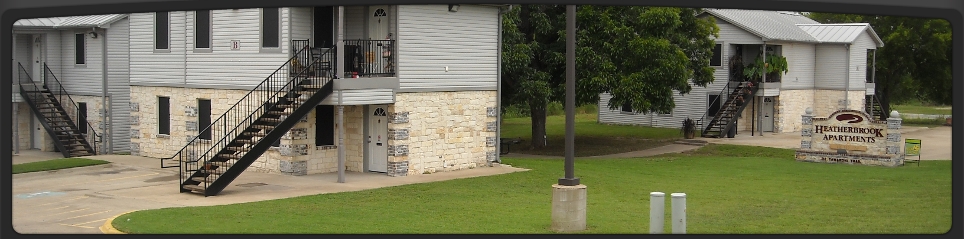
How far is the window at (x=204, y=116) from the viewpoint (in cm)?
2417

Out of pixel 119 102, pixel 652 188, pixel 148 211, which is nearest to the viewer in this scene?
pixel 148 211

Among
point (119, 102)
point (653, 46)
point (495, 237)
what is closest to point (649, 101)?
point (653, 46)

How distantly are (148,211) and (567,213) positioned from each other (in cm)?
704

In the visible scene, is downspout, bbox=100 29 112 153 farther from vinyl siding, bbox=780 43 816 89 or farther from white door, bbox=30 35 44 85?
vinyl siding, bbox=780 43 816 89

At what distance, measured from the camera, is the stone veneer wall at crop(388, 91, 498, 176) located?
21953mm

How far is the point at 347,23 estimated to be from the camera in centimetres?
2295

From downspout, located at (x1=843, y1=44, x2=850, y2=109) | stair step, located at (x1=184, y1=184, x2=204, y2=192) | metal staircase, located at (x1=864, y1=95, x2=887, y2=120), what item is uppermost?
downspout, located at (x1=843, y1=44, x2=850, y2=109)

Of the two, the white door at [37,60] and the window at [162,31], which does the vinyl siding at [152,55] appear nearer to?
the window at [162,31]

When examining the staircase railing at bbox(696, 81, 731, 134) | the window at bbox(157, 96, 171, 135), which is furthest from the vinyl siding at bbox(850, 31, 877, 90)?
the window at bbox(157, 96, 171, 135)

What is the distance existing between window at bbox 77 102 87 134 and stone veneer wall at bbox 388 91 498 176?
36.4ft

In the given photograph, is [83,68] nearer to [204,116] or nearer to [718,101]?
[204,116]

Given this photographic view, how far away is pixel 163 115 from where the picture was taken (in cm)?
2603

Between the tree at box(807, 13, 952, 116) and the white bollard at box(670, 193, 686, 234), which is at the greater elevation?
the tree at box(807, 13, 952, 116)

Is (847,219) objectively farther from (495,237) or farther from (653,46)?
(653,46)
